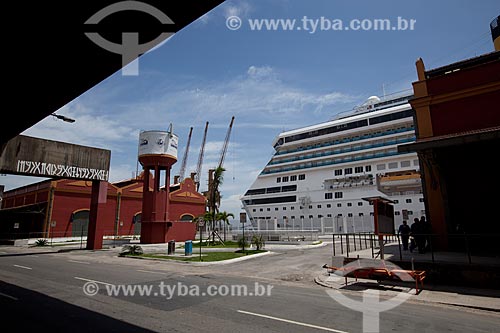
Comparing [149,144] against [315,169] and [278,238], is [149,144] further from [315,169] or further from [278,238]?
[315,169]

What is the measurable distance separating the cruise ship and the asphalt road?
2689 cm

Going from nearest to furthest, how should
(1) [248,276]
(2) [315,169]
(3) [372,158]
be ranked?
(1) [248,276] → (3) [372,158] → (2) [315,169]

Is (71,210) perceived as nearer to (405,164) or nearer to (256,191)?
(256,191)

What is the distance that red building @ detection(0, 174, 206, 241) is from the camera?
33500 millimetres

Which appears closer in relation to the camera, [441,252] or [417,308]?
[417,308]

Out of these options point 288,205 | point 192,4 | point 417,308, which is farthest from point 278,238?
point 192,4

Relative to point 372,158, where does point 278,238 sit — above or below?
below

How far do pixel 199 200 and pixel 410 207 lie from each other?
28.7 metres

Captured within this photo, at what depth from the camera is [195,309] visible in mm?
6730

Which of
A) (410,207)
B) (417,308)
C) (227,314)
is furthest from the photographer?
(410,207)

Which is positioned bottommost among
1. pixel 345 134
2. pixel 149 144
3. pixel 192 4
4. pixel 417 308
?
pixel 417 308

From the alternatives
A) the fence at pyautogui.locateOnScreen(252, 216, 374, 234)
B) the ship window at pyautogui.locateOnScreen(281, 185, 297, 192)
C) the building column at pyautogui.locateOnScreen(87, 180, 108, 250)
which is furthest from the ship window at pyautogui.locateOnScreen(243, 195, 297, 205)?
the building column at pyautogui.locateOnScreen(87, 180, 108, 250)

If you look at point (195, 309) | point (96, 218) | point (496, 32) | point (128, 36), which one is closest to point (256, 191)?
point (96, 218)

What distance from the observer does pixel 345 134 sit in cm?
4625
